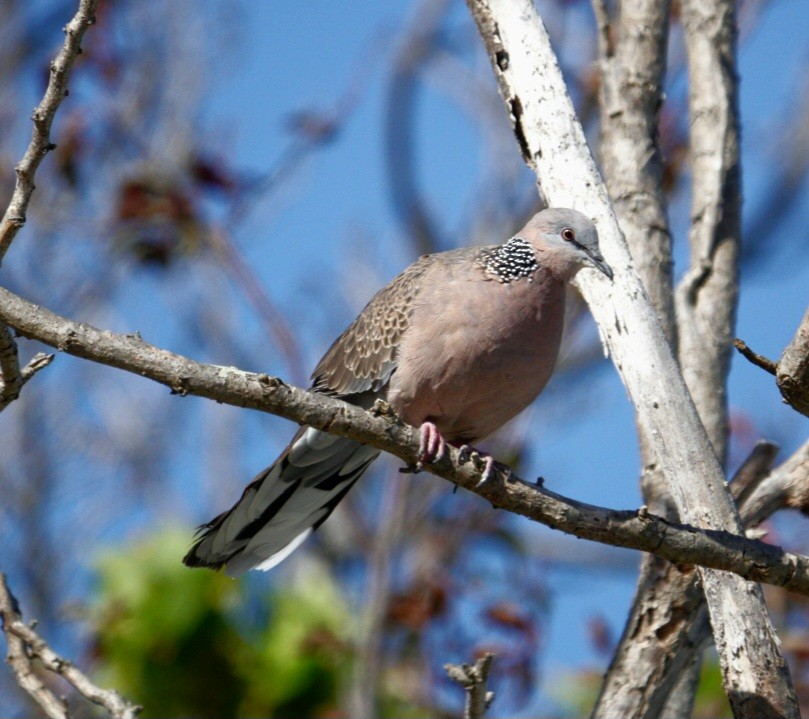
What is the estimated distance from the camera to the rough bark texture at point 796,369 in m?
2.99

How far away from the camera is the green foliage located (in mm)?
6836

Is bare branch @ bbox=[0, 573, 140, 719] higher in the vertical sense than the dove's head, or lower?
lower

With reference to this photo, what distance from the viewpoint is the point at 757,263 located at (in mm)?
9164

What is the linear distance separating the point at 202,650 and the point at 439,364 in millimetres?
3518

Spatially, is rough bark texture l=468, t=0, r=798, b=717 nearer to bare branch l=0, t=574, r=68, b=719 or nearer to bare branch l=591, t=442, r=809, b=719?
bare branch l=591, t=442, r=809, b=719

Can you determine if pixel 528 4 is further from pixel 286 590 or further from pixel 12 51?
pixel 12 51

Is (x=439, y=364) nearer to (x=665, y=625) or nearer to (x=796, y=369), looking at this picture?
(x=665, y=625)

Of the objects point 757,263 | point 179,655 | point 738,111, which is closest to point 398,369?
point 738,111

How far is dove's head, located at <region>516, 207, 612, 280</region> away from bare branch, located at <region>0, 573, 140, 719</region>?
7.02 ft

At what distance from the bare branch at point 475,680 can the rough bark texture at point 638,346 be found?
2.46 ft

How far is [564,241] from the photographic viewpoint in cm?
432

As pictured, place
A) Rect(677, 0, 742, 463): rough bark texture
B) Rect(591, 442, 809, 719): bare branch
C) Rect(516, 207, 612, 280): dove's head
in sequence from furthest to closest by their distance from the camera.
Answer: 1. Rect(677, 0, 742, 463): rough bark texture
2. Rect(516, 207, 612, 280): dove's head
3. Rect(591, 442, 809, 719): bare branch

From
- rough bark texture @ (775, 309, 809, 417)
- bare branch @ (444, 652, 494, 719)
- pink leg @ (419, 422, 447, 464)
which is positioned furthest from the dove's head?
Result: bare branch @ (444, 652, 494, 719)

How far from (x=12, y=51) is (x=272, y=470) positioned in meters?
9.27
